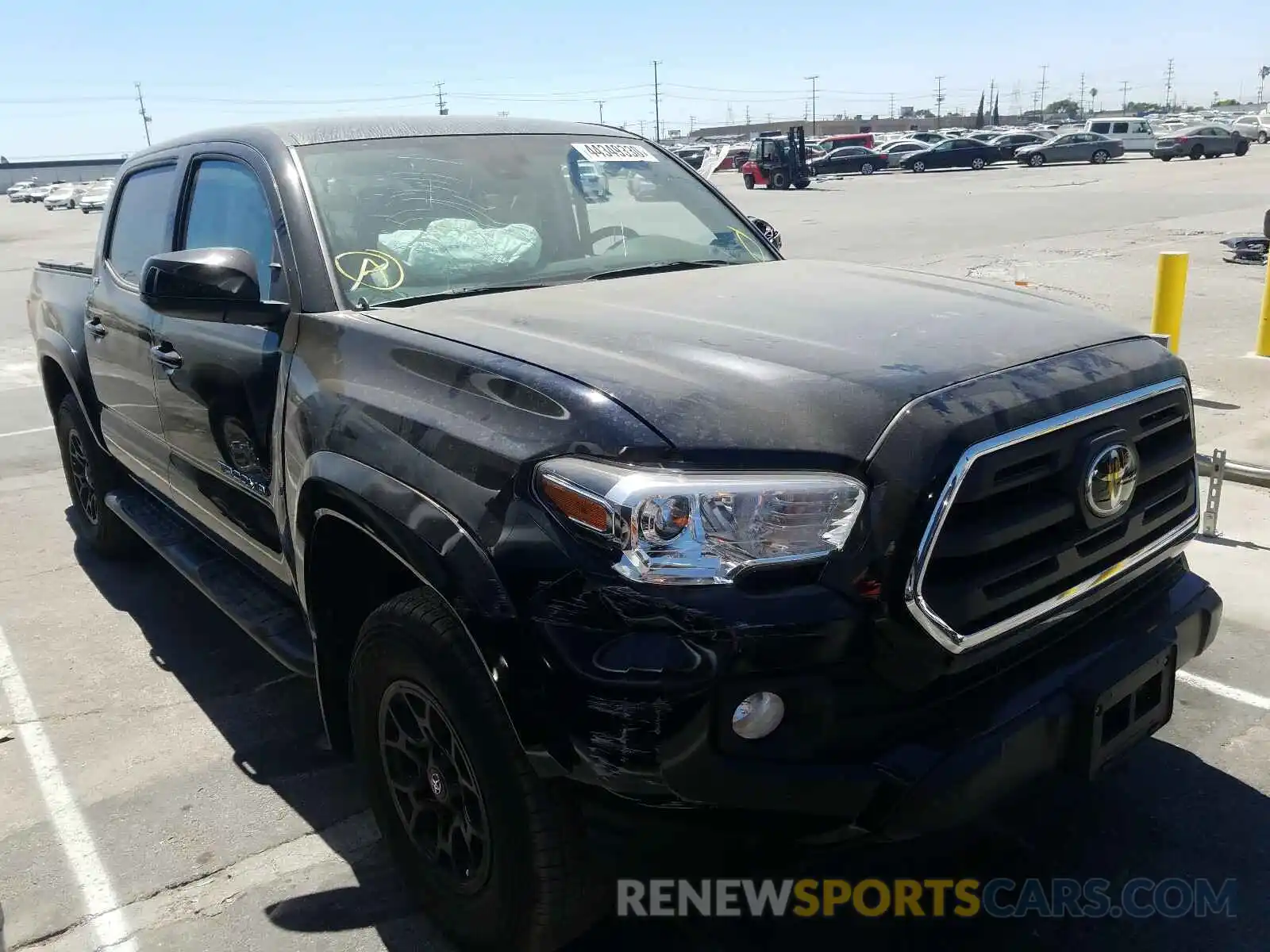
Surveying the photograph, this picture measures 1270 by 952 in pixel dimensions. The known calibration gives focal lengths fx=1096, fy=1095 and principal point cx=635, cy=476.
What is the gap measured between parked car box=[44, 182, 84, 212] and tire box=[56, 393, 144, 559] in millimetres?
62356

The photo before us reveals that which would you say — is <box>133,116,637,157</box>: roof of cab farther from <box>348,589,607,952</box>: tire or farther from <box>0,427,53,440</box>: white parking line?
<box>0,427,53,440</box>: white parking line

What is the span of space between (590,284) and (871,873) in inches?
72.4

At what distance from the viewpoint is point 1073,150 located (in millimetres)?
47812

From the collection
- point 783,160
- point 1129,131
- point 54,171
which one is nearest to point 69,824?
point 783,160

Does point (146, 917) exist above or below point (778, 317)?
below

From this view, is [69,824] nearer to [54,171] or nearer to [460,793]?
[460,793]

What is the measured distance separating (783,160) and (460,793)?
4005 cm

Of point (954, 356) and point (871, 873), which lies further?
point (871, 873)

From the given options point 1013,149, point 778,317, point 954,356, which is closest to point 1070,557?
point 954,356

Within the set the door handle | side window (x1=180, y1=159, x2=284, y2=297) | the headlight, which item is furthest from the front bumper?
the door handle

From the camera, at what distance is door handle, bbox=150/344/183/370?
12.4ft

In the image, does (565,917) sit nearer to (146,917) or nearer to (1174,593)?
(146,917)

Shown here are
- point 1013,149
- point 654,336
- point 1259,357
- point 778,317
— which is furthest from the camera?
point 1013,149

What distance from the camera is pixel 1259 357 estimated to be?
28.6 ft
